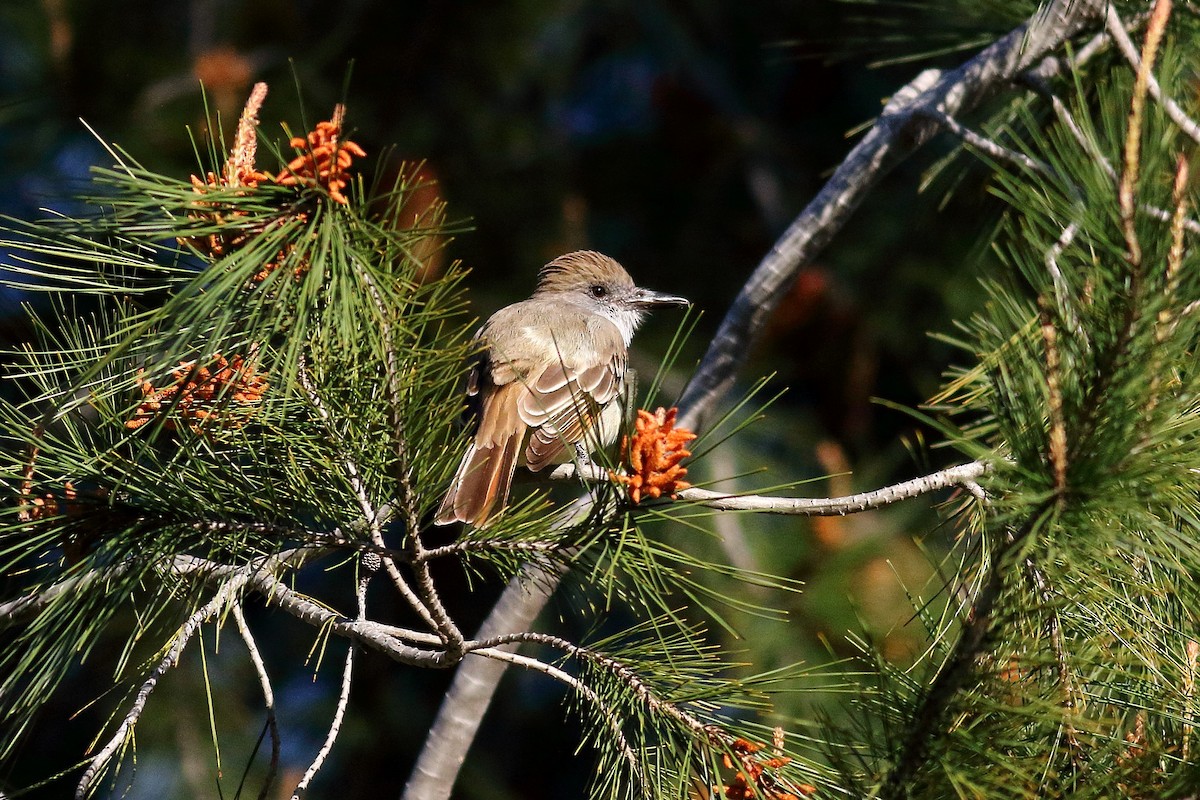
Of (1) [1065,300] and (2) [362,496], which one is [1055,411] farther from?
(2) [362,496]

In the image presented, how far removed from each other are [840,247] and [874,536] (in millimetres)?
2742

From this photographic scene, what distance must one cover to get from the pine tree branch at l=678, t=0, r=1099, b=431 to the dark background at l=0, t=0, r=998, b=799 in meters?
1.77

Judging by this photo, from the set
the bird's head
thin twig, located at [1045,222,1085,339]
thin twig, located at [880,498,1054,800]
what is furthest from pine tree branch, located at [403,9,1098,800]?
thin twig, located at [1045,222,1085,339]

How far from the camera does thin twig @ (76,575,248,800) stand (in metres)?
2.03

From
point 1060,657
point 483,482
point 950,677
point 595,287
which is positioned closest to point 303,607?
point 483,482

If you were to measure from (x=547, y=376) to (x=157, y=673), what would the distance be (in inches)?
74.3

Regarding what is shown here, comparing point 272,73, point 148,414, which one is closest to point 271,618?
point 272,73

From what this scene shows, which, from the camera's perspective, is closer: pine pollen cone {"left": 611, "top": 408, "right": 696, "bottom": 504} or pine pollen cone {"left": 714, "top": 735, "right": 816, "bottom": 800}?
pine pollen cone {"left": 611, "top": 408, "right": 696, "bottom": 504}

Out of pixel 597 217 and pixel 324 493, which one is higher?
pixel 597 217

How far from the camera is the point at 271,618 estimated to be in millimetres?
7027

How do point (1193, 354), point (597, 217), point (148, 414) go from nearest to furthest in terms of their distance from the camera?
point (1193, 354) → point (148, 414) → point (597, 217)

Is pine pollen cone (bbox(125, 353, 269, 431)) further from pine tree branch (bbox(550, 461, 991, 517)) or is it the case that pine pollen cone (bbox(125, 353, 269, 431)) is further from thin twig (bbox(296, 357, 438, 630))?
pine tree branch (bbox(550, 461, 991, 517))

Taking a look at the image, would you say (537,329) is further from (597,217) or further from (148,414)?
(597,217)

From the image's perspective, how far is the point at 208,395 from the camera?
7.51 feet
